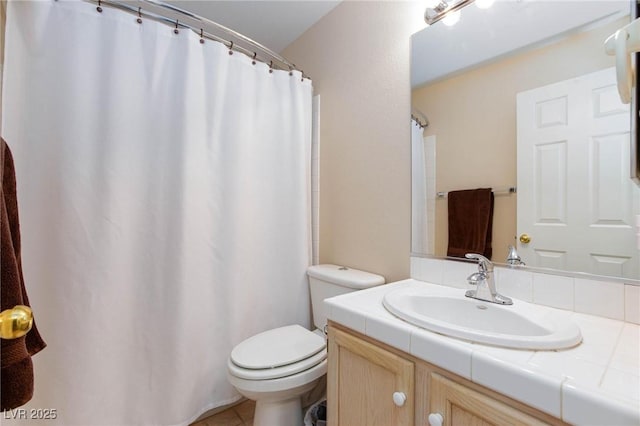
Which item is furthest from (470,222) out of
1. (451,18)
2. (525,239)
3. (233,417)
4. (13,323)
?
(233,417)

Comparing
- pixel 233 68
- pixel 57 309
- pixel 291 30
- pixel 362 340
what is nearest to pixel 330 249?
pixel 362 340

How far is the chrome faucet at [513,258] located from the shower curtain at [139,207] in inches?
42.5

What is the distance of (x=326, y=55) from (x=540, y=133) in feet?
4.17

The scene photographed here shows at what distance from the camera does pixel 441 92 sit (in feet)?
4.09

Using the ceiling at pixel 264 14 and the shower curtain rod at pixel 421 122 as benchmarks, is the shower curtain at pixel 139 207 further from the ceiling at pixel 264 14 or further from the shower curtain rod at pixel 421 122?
the shower curtain rod at pixel 421 122

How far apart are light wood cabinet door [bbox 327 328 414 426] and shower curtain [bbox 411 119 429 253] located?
23.2 inches

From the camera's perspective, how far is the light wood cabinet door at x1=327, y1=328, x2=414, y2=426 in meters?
0.76

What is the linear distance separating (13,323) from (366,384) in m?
0.82

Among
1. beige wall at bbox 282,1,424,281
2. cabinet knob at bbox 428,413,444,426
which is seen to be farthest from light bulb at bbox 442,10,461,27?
cabinet knob at bbox 428,413,444,426

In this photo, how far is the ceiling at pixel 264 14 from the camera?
1.66m

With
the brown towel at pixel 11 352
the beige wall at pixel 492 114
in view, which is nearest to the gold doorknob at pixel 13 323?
the brown towel at pixel 11 352

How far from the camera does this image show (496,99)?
1104 mm

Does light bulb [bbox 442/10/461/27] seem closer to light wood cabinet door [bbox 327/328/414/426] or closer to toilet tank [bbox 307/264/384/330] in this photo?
toilet tank [bbox 307/264/384/330]

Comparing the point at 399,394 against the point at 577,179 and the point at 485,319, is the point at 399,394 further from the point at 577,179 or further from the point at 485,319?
the point at 577,179
